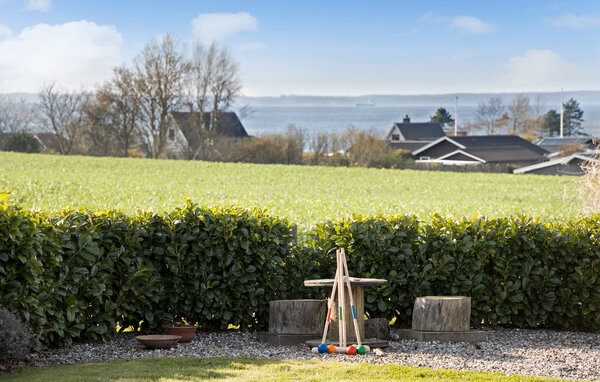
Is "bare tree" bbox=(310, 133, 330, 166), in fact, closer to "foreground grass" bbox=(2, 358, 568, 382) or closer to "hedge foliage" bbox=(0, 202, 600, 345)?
"hedge foliage" bbox=(0, 202, 600, 345)

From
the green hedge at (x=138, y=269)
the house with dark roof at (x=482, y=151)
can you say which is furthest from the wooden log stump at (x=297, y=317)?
the house with dark roof at (x=482, y=151)

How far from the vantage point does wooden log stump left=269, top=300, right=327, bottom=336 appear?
738cm

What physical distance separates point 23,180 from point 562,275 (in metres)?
23.3

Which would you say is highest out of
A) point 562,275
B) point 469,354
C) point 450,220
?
point 450,220

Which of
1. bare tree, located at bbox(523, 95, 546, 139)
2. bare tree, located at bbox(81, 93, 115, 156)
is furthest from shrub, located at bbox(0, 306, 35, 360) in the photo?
bare tree, located at bbox(523, 95, 546, 139)

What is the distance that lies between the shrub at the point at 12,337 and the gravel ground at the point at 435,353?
449 mm

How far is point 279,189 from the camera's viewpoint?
29.6m

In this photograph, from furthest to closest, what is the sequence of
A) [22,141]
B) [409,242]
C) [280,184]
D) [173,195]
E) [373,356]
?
[22,141], [280,184], [173,195], [409,242], [373,356]

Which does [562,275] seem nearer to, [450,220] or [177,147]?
[450,220]

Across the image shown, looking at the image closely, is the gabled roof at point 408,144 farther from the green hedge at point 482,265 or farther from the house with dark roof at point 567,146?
the green hedge at point 482,265

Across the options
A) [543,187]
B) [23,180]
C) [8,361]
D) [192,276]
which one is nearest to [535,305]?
[192,276]

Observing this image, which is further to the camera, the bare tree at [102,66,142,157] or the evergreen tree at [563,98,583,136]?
the evergreen tree at [563,98,583,136]

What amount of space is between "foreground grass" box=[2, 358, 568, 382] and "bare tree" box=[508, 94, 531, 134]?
109486mm

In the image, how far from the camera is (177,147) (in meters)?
52.1
